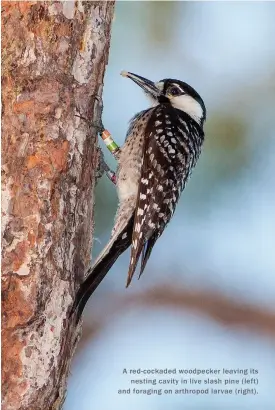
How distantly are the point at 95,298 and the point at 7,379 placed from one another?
53cm

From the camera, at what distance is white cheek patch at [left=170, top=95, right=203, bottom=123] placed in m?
2.42

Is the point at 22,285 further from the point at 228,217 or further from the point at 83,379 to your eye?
the point at 228,217

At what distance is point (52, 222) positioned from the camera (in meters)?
1.74

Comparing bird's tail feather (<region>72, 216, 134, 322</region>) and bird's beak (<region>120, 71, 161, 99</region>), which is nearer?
bird's tail feather (<region>72, 216, 134, 322</region>)

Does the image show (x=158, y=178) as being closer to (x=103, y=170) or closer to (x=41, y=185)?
(x=103, y=170)

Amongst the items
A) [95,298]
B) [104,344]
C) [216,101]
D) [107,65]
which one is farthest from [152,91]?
[104,344]

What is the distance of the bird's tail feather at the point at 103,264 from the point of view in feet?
6.07

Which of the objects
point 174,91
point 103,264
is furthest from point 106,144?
point 103,264

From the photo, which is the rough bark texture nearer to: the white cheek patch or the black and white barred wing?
the black and white barred wing

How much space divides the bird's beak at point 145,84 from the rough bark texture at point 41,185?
0.41 metres

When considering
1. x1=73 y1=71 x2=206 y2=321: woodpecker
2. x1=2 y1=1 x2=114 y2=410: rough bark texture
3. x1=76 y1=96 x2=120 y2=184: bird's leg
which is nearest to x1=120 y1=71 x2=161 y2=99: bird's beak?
x1=73 y1=71 x2=206 y2=321: woodpecker

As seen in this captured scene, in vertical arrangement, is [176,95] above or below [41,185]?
above

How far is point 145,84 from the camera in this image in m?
2.36

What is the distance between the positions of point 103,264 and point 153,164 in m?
0.45
